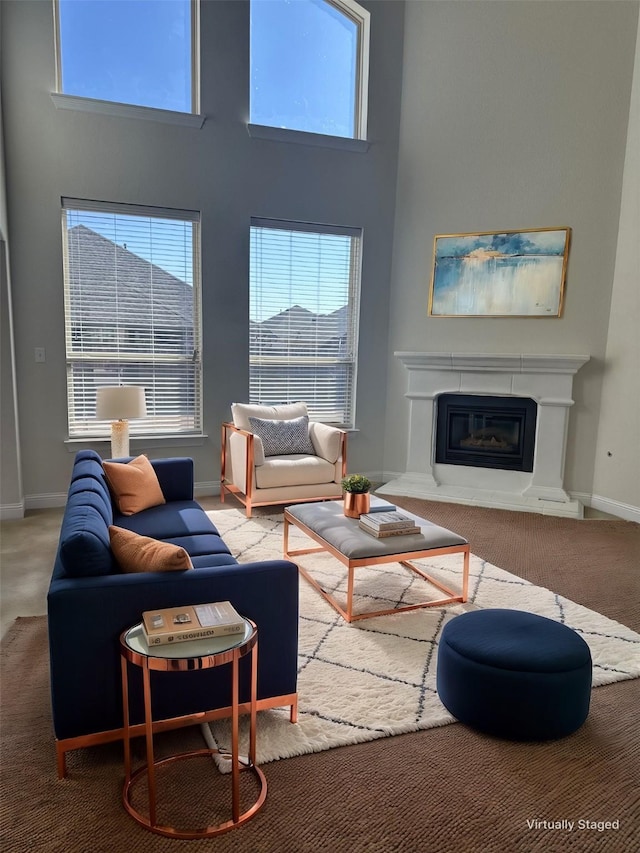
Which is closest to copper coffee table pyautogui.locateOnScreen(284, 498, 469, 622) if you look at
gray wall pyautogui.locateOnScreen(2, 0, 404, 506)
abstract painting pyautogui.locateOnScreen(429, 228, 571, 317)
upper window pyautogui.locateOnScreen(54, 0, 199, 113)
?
gray wall pyautogui.locateOnScreen(2, 0, 404, 506)

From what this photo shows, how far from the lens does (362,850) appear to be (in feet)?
5.30

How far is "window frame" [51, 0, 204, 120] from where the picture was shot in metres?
4.54

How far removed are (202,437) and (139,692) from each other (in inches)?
139

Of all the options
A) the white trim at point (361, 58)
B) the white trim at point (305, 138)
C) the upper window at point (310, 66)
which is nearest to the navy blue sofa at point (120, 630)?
the white trim at point (305, 138)

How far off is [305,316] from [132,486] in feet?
9.43

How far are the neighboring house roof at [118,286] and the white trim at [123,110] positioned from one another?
894mm

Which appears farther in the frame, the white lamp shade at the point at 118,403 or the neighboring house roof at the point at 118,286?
the neighboring house roof at the point at 118,286

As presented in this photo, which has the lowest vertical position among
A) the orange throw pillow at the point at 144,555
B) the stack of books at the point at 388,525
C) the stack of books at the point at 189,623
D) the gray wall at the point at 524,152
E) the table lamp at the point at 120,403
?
the stack of books at the point at 388,525

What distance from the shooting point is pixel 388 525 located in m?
3.06

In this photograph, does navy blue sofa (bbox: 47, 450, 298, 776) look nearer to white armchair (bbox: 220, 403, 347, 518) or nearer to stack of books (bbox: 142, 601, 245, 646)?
stack of books (bbox: 142, 601, 245, 646)

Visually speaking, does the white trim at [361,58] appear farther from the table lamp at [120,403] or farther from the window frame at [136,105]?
the table lamp at [120,403]

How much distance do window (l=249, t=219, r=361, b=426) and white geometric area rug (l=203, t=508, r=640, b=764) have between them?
6.84ft

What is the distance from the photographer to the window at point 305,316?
5.49m

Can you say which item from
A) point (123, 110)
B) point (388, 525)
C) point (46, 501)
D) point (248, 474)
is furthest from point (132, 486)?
point (123, 110)
